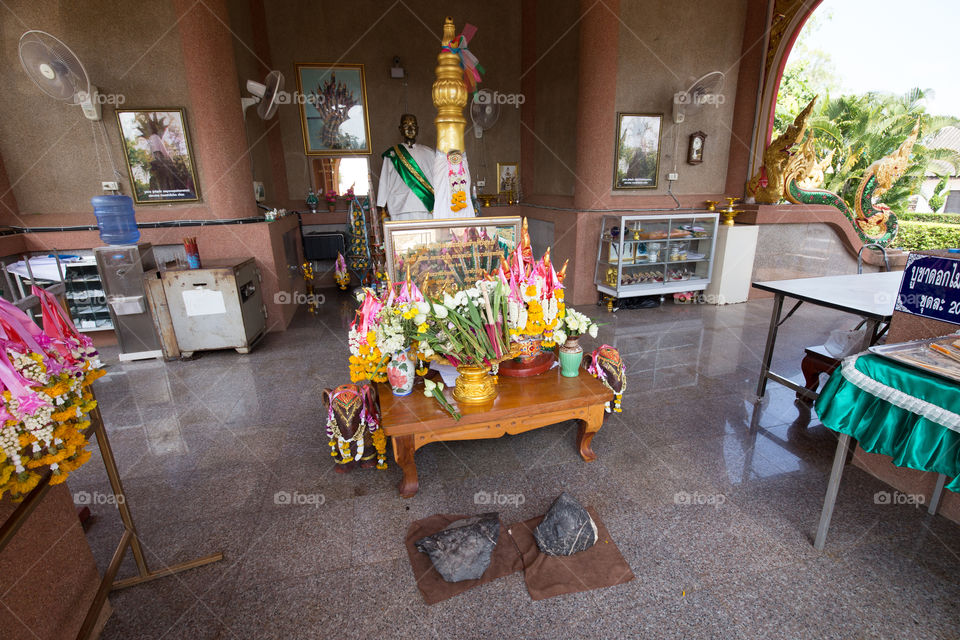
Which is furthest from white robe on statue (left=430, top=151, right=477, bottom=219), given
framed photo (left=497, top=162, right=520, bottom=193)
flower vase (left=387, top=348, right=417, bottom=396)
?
framed photo (left=497, top=162, right=520, bottom=193)

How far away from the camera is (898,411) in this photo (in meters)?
1.84

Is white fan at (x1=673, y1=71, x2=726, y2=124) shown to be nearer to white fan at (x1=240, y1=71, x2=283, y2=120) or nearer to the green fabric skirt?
white fan at (x1=240, y1=71, x2=283, y2=120)

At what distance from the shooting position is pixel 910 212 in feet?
46.7

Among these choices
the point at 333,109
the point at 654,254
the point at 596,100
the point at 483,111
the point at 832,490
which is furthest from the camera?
the point at 483,111

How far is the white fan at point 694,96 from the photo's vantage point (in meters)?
6.17

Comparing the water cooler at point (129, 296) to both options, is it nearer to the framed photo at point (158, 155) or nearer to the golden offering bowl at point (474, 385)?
the framed photo at point (158, 155)

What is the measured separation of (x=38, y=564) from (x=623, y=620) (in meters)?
2.19

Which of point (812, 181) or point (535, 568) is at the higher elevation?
point (812, 181)

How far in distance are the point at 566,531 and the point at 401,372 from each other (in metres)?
1.20

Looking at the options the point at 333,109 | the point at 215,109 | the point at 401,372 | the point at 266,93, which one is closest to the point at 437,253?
the point at 401,372

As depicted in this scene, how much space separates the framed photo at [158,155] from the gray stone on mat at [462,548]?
189 inches

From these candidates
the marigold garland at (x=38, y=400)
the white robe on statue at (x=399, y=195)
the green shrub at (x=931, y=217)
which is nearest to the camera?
the marigold garland at (x=38, y=400)

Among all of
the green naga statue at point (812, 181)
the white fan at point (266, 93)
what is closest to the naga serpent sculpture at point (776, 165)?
the green naga statue at point (812, 181)

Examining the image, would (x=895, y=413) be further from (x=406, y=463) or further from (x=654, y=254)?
(x=654, y=254)
